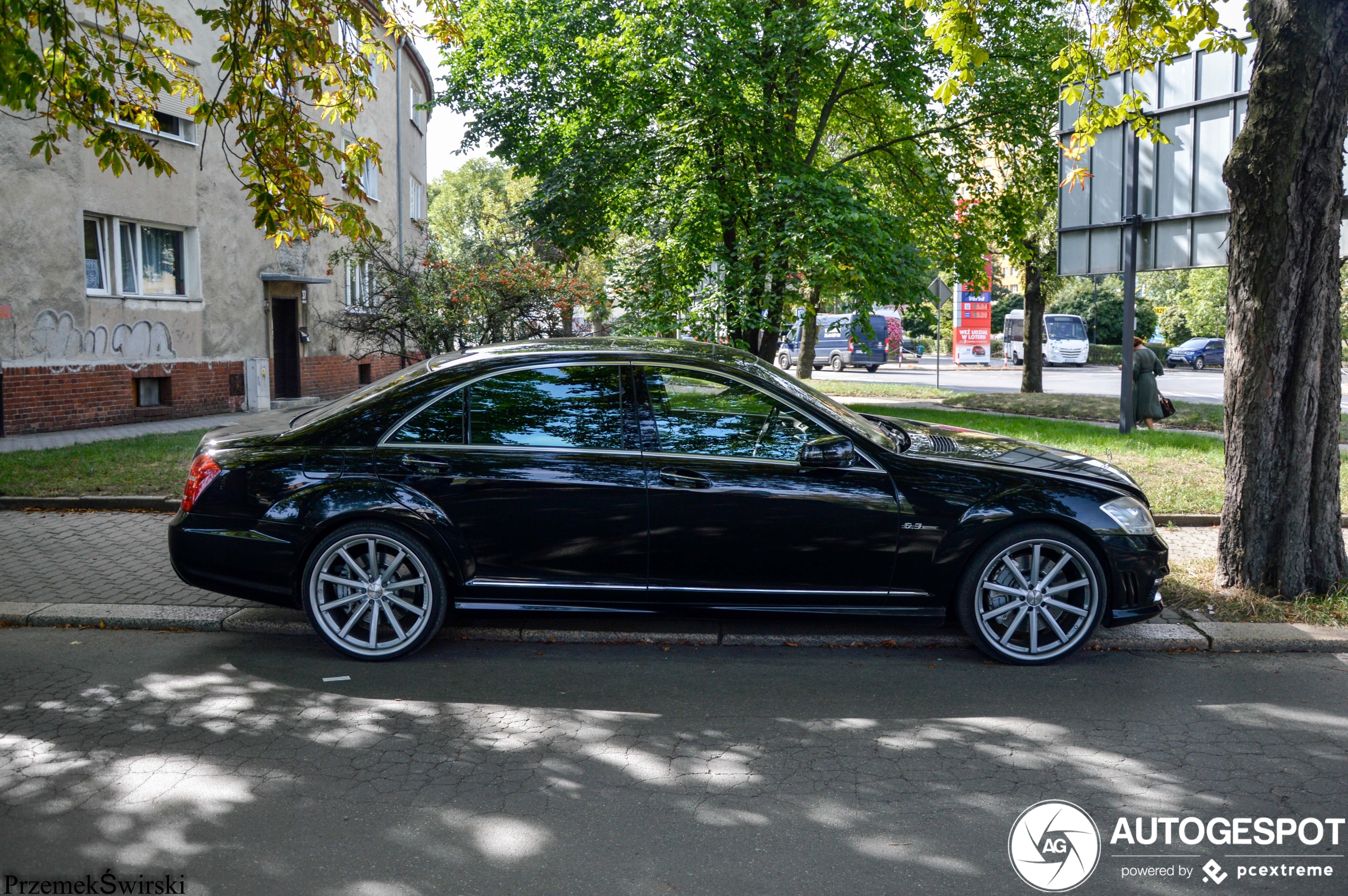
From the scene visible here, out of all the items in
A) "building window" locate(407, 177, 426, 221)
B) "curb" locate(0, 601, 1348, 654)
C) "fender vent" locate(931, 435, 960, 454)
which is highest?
"building window" locate(407, 177, 426, 221)

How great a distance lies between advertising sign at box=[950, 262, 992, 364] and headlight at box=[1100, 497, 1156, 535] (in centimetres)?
4355

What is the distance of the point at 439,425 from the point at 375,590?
907 mm

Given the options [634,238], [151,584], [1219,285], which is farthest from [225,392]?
[1219,285]

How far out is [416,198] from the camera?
3225 cm

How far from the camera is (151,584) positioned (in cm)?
657

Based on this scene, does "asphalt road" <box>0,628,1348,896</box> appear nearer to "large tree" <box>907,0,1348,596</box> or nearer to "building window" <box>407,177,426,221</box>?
"large tree" <box>907,0,1348,596</box>

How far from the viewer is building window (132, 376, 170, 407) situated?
1753 cm

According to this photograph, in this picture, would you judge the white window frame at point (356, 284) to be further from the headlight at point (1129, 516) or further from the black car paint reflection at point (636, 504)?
the headlight at point (1129, 516)

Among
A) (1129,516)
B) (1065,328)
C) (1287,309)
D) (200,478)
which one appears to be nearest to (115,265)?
(200,478)

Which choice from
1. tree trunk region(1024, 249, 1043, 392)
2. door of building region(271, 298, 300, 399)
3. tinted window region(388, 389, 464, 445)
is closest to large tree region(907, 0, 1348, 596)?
tinted window region(388, 389, 464, 445)

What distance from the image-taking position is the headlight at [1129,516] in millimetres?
5266

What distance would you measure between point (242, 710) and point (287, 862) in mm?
1546

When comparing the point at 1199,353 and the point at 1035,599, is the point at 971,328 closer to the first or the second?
the point at 1199,353

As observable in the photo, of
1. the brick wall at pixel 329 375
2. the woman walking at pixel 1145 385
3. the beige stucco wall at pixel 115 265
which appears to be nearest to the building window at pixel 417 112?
A: the brick wall at pixel 329 375
